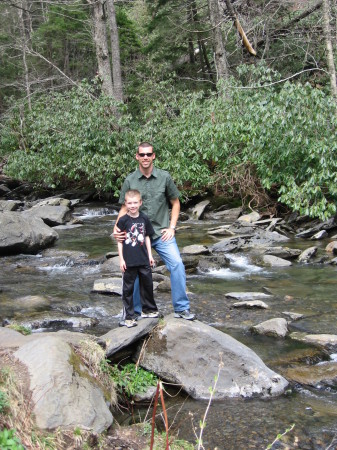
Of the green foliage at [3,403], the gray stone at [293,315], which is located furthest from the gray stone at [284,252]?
the green foliage at [3,403]

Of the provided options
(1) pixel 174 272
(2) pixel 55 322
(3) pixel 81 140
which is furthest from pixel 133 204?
(3) pixel 81 140

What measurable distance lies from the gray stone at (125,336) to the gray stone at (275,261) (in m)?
Answer: 5.14

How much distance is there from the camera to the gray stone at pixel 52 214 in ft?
48.6

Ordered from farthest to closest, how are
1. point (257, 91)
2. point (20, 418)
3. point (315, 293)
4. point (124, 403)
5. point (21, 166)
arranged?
1. point (21, 166)
2. point (257, 91)
3. point (315, 293)
4. point (124, 403)
5. point (20, 418)

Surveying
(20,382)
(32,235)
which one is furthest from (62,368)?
(32,235)

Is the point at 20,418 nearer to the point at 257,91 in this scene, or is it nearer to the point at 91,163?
the point at 257,91

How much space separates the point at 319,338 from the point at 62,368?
123 inches

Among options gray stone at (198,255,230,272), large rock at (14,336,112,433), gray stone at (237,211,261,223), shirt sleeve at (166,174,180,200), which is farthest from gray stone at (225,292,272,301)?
gray stone at (237,211,261,223)

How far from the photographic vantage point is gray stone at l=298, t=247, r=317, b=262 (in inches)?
388

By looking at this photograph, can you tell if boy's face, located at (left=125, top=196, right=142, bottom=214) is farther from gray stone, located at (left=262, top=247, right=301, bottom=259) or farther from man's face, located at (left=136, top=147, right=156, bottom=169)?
gray stone, located at (left=262, top=247, right=301, bottom=259)

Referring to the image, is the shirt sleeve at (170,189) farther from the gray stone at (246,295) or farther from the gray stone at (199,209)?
the gray stone at (199,209)

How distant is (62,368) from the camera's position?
12.3 ft

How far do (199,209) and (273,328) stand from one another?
9.70 m

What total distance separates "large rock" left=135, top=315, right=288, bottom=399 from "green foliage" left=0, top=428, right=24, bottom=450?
6.55ft
